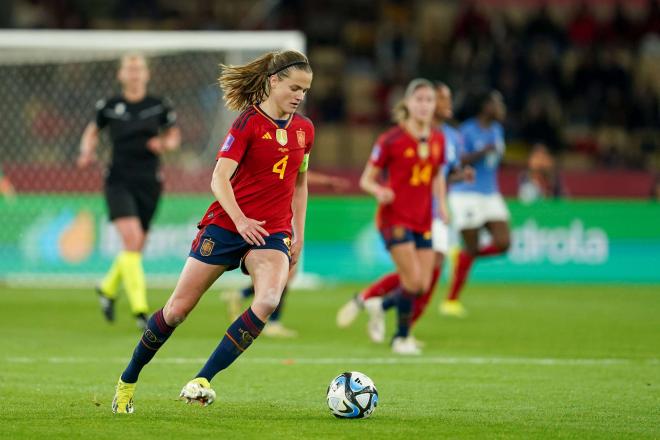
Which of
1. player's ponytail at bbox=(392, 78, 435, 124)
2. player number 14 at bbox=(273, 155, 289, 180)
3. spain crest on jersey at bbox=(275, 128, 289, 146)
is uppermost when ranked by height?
player's ponytail at bbox=(392, 78, 435, 124)

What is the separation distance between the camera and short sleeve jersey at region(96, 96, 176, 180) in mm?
13273

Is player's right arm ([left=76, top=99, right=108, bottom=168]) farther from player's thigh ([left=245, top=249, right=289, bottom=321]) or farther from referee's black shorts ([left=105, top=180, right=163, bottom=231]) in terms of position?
player's thigh ([left=245, top=249, right=289, bottom=321])

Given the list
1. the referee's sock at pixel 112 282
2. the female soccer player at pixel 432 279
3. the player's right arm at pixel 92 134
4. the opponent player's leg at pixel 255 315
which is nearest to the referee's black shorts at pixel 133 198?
the player's right arm at pixel 92 134

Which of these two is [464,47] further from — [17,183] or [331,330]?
[331,330]

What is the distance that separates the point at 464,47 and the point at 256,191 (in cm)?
1972

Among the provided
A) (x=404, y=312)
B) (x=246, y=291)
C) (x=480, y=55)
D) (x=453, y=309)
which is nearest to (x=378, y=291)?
(x=404, y=312)

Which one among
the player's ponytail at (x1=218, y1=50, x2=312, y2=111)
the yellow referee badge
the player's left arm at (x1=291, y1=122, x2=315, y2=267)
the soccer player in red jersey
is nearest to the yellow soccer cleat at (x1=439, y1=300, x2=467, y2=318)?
the player's left arm at (x1=291, y1=122, x2=315, y2=267)

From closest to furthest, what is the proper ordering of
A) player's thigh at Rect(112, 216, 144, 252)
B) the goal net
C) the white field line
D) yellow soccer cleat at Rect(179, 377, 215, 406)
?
yellow soccer cleat at Rect(179, 377, 215, 406) < the white field line < player's thigh at Rect(112, 216, 144, 252) < the goal net

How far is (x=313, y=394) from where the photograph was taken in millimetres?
8469

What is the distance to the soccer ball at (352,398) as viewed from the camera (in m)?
7.29

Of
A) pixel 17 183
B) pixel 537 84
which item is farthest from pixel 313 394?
pixel 537 84

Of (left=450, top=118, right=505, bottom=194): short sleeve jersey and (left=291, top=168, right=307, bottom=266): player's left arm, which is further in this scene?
(left=450, top=118, right=505, bottom=194): short sleeve jersey

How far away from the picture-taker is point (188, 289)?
7316mm

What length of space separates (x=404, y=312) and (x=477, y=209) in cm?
413
